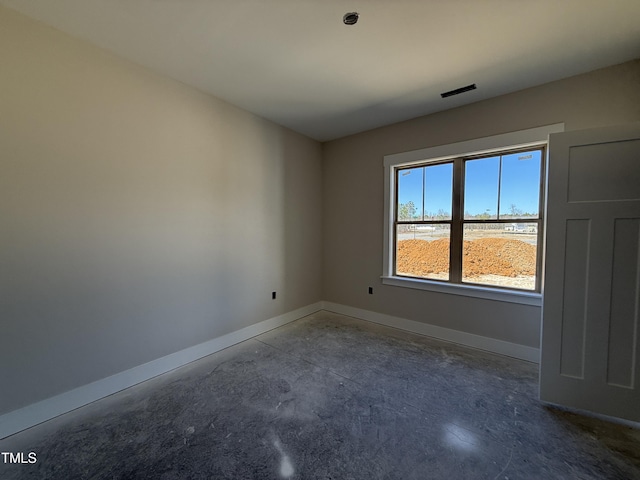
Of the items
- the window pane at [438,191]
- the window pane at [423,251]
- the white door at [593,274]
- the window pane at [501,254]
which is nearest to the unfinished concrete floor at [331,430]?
the white door at [593,274]

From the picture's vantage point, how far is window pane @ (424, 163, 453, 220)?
328 cm

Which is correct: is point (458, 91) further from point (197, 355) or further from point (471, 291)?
point (197, 355)

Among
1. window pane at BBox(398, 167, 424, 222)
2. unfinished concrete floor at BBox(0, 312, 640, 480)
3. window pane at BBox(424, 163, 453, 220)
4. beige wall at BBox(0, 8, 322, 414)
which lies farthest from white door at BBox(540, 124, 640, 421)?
beige wall at BBox(0, 8, 322, 414)

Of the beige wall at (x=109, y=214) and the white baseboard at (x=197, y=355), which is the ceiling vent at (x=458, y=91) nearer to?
the beige wall at (x=109, y=214)

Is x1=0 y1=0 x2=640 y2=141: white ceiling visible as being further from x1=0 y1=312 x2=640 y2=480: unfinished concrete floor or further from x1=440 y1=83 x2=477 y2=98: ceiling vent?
x1=0 y1=312 x2=640 y2=480: unfinished concrete floor

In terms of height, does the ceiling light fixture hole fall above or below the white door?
above

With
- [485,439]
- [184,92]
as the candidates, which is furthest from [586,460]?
[184,92]

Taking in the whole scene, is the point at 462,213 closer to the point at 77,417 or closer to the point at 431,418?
the point at 431,418

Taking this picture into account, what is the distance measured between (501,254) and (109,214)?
3.95m

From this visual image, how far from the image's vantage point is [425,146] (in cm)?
330

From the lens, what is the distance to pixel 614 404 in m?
1.84

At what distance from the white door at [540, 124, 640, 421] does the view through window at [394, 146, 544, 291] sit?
2.98 ft

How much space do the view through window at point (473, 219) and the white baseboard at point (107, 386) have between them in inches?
98.5

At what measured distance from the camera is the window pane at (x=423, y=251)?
335 cm
